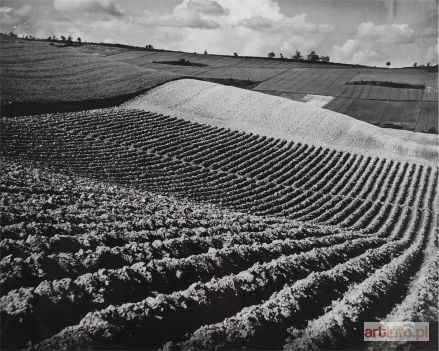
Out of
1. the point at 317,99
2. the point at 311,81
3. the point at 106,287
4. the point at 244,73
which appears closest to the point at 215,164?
the point at 106,287

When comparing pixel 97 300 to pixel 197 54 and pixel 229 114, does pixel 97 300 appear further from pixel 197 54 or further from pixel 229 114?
pixel 197 54

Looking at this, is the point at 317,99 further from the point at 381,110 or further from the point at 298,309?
the point at 298,309

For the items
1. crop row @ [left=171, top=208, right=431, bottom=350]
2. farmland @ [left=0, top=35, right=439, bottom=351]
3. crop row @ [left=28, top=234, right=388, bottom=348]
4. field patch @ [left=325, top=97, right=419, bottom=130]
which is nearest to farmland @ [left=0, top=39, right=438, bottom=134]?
field patch @ [left=325, top=97, right=419, bottom=130]

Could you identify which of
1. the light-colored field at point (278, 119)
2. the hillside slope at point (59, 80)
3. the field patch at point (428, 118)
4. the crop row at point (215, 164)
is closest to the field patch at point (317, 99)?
the light-colored field at point (278, 119)

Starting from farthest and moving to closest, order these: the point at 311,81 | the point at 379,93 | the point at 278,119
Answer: the point at 311,81
the point at 379,93
the point at 278,119

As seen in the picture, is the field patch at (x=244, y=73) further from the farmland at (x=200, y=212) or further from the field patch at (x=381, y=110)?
the field patch at (x=381, y=110)

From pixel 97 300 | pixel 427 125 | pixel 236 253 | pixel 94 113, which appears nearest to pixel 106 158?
pixel 94 113
